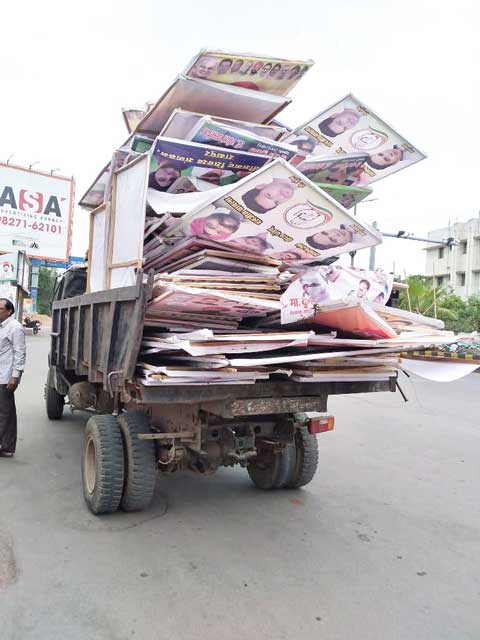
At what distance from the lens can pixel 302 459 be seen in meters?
4.89

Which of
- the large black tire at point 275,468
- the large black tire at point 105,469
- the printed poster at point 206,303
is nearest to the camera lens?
the printed poster at point 206,303

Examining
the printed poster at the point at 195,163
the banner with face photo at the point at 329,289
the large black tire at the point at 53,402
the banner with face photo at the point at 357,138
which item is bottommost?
the large black tire at the point at 53,402

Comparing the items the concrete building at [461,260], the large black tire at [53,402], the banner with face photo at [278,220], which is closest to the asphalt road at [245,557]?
the large black tire at [53,402]

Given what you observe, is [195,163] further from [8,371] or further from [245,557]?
[8,371]

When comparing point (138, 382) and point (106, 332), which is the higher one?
point (106, 332)

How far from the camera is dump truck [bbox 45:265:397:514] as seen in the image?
3477 mm

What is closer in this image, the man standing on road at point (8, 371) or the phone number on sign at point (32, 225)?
the man standing on road at point (8, 371)

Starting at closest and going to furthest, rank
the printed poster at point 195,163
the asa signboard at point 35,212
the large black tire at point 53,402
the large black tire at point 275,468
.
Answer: the printed poster at point 195,163 < the large black tire at point 275,468 < the large black tire at point 53,402 < the asa signboard at point 35,212

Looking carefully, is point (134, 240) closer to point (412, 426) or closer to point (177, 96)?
point (177, 96)

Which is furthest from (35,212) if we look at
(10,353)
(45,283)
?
(10,353)

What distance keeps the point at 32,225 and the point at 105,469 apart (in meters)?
32.6

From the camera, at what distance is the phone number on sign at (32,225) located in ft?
108

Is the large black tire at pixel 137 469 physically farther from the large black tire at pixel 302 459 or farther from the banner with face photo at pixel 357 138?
the banner with face photo at pixel 357 138

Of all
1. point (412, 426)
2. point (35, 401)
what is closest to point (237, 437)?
point (412, 426)
